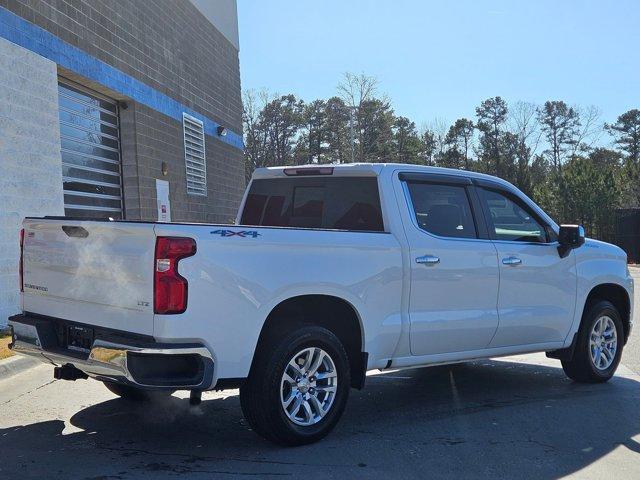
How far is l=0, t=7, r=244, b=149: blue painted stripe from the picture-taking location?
9.93 m

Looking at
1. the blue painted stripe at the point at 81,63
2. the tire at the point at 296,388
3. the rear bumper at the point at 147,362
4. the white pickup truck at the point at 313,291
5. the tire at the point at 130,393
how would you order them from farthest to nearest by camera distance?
the blue painted stripe at the point at 81,63 → the tire at the point at 130,393 → the tire at the point at 296,388 → the white pickup truck at the point at 313,291 → the rear bumper at the point at 147,362

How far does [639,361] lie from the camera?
27.1ft

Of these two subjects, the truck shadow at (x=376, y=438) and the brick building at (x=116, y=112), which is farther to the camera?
the brick building at (x=116, y=112)

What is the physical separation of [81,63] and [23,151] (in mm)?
2665

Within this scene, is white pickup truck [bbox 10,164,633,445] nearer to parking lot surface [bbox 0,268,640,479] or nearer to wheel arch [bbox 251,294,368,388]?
wheel arch [bbox 251,294,368,388]

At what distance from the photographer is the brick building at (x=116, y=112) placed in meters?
9.95

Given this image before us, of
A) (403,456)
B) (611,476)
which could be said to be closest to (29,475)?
(403,456)

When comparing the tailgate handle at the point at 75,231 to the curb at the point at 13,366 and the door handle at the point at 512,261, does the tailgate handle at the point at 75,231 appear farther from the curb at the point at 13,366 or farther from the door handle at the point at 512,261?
the door handle at the point at 512,261

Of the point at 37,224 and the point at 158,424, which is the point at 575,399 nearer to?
the point at 158,424

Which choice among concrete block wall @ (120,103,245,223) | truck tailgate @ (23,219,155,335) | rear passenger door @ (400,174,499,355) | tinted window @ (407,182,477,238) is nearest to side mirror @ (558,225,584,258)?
rear passenger door @ (400,174,499,355)

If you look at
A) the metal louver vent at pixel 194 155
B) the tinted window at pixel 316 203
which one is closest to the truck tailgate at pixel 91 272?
the tinted window at pixel 316 203

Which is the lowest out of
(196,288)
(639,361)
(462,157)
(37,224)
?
(639,361)

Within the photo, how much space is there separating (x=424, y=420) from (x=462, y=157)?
66.4m

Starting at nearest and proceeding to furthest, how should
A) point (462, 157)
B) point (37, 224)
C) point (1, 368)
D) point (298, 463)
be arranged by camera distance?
point (298, 463)
point (37, 224)
point (1, 368)
point (462, 157)
